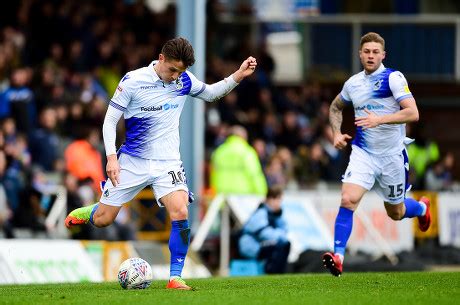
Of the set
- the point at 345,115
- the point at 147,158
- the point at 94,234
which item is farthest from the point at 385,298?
the point at 345,115

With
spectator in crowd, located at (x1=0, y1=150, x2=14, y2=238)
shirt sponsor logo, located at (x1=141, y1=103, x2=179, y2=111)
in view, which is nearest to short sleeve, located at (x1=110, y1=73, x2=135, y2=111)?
shirt sponsor logo, located at (x1=141, y1=103, x2=179, y2=111)

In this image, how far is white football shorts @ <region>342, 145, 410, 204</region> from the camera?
1406 centimetres

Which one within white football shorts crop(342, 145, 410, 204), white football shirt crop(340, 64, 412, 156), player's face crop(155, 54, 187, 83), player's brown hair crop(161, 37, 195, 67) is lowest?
white football shorts crop(342, 145, 410, 204)

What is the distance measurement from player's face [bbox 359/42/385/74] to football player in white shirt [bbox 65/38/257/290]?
1.57m

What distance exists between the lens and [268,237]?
18.9m

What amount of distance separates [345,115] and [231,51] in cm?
302

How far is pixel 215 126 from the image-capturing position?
25.0 m

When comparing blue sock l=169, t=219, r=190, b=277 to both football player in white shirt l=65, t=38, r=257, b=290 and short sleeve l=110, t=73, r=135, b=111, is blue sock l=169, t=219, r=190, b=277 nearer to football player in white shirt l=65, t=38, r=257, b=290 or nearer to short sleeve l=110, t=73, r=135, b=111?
football player in white shirt l=65, t=38, r=257, b=290

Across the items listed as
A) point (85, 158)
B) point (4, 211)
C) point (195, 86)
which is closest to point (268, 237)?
point (85, 158)

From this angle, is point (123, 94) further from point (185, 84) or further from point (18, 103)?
point (18, 103)

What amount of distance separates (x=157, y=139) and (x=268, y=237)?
636cm

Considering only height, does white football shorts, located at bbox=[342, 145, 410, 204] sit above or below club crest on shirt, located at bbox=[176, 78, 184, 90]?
below

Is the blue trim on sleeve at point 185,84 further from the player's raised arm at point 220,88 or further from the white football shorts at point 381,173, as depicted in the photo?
the white football shorts at point 381,173

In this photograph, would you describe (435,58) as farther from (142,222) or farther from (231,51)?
(142,222)
